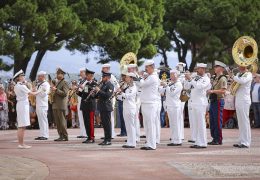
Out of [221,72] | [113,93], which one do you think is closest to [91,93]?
[113,93]

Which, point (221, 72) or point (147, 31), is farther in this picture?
point (147, 31)

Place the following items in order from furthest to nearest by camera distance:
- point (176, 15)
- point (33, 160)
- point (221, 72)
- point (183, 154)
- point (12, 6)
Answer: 1. point (176, 15)
2. point (12, 6)
3. point (221, 72)
4. point (183, 154)
5. point (33, 160)

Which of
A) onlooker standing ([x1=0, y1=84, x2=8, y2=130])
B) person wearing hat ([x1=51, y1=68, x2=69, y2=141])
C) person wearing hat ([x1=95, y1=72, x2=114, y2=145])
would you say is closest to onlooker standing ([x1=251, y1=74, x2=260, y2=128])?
person wearing hat ([x1=51, y1=68, x2=69, y2=141])

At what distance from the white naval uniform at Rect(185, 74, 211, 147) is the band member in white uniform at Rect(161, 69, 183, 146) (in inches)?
33.4

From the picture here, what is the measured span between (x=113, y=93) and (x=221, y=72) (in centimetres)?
289

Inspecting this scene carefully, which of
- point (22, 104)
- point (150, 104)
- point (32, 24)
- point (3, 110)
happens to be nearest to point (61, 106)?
point (22, 104)

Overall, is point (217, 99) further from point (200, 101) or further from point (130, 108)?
point (130, 108)

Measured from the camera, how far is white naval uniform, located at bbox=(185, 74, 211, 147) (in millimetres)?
15227

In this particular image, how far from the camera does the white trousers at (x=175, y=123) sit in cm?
1627

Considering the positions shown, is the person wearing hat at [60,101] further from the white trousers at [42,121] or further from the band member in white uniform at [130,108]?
the band member in white uniform at [130,108]

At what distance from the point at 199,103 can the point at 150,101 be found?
1.38 metres

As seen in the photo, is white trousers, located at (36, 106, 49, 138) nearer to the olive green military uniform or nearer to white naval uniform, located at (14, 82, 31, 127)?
the olive green military uniform

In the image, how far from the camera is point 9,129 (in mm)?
24938

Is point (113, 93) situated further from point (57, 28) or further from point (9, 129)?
point (57, 28)
